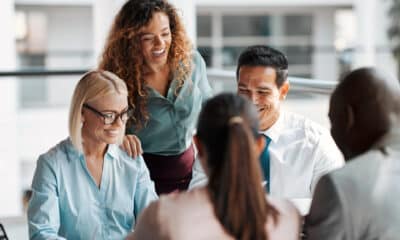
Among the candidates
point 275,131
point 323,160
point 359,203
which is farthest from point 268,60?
point 359,203

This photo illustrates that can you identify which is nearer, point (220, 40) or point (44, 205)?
point (44, 205)

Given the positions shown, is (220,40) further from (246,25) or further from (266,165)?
(266,165)

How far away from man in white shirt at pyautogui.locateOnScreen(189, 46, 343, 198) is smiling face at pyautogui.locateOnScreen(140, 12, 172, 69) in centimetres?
25

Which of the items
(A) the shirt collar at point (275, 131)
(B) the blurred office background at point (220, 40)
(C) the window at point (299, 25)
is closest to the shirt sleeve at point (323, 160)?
(A) the shirt collar at point (275, 131)

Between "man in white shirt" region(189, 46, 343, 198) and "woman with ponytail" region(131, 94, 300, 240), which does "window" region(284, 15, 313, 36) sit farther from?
"woman with ponytail" region(131, 94, 300, 240)

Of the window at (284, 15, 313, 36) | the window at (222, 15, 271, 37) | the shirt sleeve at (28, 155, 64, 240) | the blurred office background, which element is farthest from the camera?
the window at (284, 15, 313, 36)

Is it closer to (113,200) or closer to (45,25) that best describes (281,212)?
(113,200)

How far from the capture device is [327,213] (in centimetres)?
132

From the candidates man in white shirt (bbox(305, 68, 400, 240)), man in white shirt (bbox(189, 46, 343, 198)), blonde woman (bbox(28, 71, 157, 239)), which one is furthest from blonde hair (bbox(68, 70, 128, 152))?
man in white shirt (bbox(305, 68, 400, 240))

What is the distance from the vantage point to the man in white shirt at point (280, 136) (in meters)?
2.02

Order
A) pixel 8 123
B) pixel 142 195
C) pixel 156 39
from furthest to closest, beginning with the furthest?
pixel 8 123
pixel 156 39
pixel 142 195

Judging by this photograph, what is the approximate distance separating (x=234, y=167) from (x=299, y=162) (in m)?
0.76

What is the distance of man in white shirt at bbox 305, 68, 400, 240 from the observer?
132 cm

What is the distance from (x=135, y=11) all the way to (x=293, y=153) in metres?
0.63
